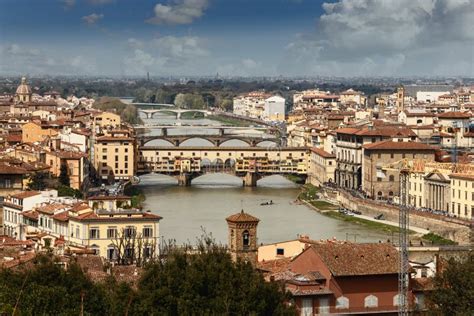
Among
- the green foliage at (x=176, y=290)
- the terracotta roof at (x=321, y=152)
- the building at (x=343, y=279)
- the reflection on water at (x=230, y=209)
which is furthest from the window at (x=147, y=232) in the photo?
the terracotta roof at (x=321, y=152)

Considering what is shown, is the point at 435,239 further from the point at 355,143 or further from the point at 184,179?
the point at 184,179

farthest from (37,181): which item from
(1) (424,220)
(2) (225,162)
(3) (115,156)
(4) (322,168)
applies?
(2) (225,162)

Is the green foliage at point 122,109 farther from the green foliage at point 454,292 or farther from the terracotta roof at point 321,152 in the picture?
the green foliage at point 454,292

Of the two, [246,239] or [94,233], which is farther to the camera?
[94,233]

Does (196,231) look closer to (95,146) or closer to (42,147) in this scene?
(42,147)

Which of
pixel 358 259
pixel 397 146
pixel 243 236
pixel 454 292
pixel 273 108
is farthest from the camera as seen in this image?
pixel 273 108
